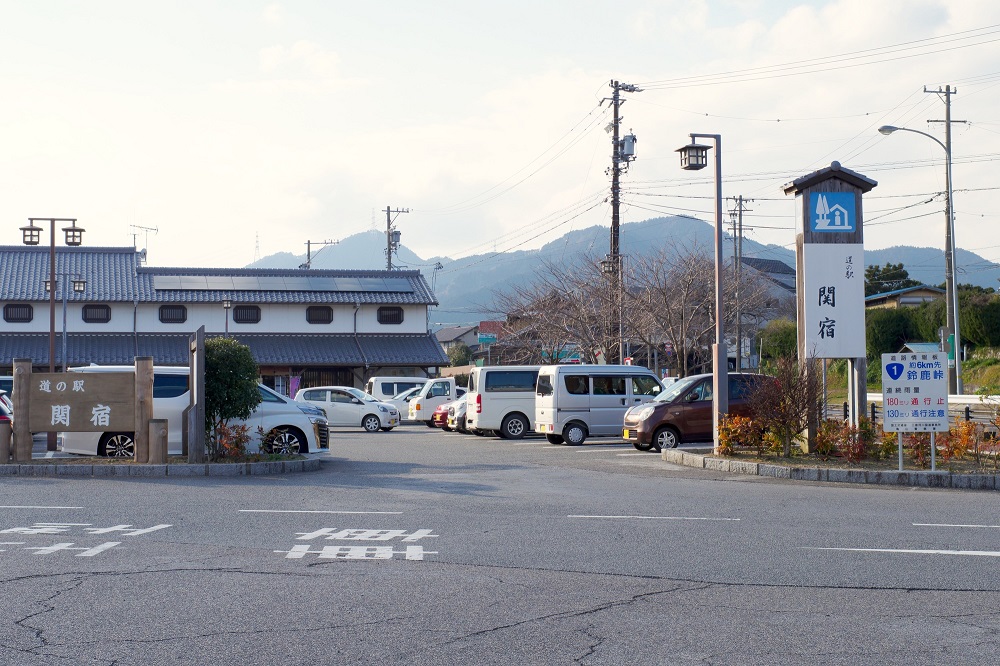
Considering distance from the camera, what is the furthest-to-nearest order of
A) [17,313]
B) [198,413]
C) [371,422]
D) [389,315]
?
1. [389,315]
2. [17,313]
3. [371,422]
4. [198,413]

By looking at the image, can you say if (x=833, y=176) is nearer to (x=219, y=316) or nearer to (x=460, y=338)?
(x=219, y=316)

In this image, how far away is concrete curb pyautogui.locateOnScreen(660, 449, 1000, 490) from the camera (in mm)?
13422

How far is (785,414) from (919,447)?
2.05 meters

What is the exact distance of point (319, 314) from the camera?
158ft

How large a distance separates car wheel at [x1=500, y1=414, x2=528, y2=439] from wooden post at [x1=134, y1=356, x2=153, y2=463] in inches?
442

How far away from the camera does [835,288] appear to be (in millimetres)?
17422

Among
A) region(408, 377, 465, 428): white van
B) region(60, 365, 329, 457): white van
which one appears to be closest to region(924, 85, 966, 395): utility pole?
region(408, 377, 465, 428): white van

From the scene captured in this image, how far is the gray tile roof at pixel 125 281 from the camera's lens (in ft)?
149

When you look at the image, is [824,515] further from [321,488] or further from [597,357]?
[597,357]

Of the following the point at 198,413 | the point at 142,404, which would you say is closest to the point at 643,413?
the point at 198,413

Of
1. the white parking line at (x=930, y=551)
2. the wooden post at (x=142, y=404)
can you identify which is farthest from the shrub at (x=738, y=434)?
the wooden post at (x=142, y=404)

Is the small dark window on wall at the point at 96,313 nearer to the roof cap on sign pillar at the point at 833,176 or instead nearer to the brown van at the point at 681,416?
the brown van at the point at 681,416

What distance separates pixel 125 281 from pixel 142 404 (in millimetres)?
34132

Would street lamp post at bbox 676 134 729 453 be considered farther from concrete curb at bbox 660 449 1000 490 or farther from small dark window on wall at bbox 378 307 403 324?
small dark window on wall at bbox 378 307 403 324
